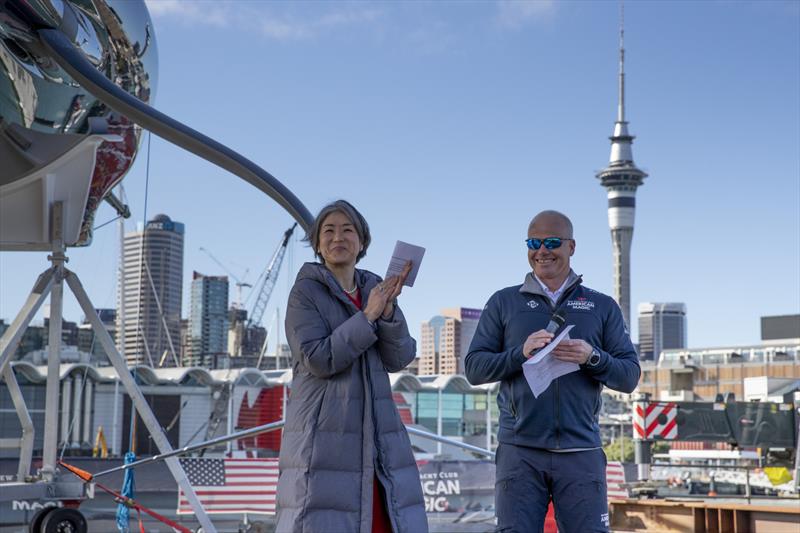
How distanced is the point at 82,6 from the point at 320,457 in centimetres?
496

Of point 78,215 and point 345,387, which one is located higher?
point 78,215

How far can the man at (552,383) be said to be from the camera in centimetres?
479

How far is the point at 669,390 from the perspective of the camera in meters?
119

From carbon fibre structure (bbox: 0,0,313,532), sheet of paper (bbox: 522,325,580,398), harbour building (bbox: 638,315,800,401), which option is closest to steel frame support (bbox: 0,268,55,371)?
carbon fibre structure (bbox: 0,0,313,532)

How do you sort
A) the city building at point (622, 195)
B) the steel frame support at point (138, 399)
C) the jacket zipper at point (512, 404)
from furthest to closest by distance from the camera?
the city building at point (622, 195), the steel frame support at point (138, 399), the jacket zipper at point (512, 404)

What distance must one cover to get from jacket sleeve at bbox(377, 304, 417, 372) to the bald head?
3.77 ft

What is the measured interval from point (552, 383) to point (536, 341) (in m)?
0.36

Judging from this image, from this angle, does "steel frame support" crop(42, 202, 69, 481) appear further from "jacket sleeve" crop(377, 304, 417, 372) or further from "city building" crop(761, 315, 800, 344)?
"city building" crop(761, 315, 800, 344)

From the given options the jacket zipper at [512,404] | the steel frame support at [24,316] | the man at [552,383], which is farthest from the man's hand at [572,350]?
the steel frame support at [24,316]

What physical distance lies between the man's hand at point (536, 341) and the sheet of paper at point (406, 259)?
76 centimetres

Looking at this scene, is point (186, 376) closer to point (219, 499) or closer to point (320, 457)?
point (219, 499)

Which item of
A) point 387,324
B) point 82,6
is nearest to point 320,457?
point 387,324

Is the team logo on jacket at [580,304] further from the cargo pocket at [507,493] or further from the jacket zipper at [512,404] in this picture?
the cargo pocket at [507,493]

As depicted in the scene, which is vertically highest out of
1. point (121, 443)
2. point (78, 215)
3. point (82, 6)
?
point (82, 6)
